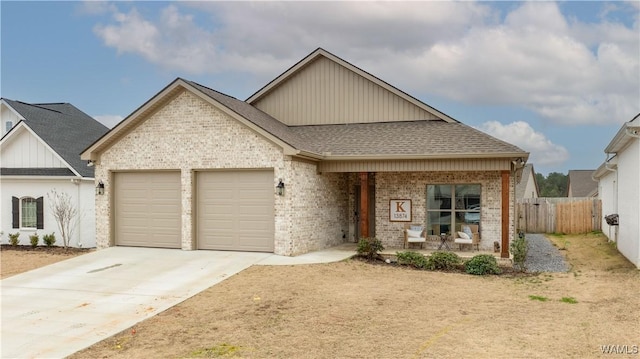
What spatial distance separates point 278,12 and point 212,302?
33.6ft

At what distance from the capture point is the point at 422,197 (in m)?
16.1

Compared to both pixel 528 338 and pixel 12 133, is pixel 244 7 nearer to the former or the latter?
pixel 12 133

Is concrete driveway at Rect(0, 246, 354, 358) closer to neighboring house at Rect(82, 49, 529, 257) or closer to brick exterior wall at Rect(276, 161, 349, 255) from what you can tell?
brick exterior wall at Rect(276, 161, 349, 255)

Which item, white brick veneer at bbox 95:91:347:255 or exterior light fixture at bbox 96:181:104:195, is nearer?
white brick veneer at bbox 95:91:347:255

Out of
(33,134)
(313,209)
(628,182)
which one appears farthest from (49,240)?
(628,182)

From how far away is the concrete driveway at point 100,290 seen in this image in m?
7.96

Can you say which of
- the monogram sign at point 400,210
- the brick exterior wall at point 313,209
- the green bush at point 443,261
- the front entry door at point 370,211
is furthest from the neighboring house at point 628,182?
the brick exterior wall at point 313,209

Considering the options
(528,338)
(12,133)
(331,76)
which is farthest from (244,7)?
(528,338)

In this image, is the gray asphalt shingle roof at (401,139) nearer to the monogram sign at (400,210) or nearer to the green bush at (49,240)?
the monogram sign at (400,210)

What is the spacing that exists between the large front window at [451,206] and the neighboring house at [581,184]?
104 ft

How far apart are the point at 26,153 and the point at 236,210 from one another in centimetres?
1027

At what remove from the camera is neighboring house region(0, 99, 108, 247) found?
60.6ft

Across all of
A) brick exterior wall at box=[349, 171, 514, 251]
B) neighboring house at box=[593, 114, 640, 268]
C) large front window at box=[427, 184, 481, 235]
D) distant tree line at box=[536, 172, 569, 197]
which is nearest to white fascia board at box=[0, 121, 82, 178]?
brick exterior wall at box=[349, 171, 514, 251]

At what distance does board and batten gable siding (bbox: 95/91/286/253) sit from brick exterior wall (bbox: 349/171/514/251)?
407 centimetres
